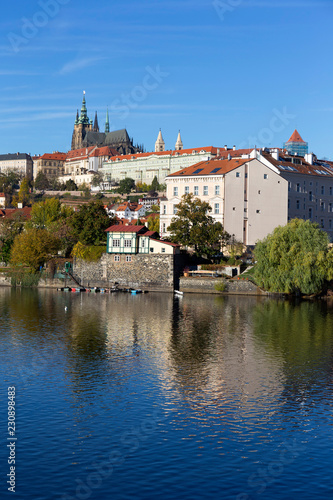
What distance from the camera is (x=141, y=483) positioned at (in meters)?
18.5

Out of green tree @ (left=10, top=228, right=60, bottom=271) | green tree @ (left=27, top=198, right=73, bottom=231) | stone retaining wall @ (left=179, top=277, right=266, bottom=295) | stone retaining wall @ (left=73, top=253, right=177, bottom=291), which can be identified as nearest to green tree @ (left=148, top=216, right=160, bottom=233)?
green tree @ (left=27, top=198, right=73, bottom=231)

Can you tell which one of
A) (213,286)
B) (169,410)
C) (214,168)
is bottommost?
(169,410)

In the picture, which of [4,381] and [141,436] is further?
[4,381]

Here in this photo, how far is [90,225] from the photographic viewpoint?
81375mm

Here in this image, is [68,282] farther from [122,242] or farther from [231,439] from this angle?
[231,439]

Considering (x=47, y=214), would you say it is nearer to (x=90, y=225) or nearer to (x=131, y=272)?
(x=90, y=225)

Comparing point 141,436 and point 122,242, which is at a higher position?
point 122,242

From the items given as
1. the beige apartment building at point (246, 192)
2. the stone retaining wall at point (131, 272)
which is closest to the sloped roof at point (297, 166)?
the beige apartment building at point (246, 192)

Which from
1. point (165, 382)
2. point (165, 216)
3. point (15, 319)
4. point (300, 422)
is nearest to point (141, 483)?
point (300, 422)

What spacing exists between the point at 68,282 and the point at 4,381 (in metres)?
50.5

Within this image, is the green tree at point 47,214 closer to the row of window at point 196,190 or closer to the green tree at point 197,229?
the row of window at point 196,190

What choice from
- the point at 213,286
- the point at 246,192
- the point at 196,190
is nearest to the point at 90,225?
the point at 196,190

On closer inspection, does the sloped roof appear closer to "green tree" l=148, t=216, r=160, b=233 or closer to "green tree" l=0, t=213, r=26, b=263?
"green tree" l=148, t=216, r=160, b=233

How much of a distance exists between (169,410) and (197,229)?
51.9 metres
